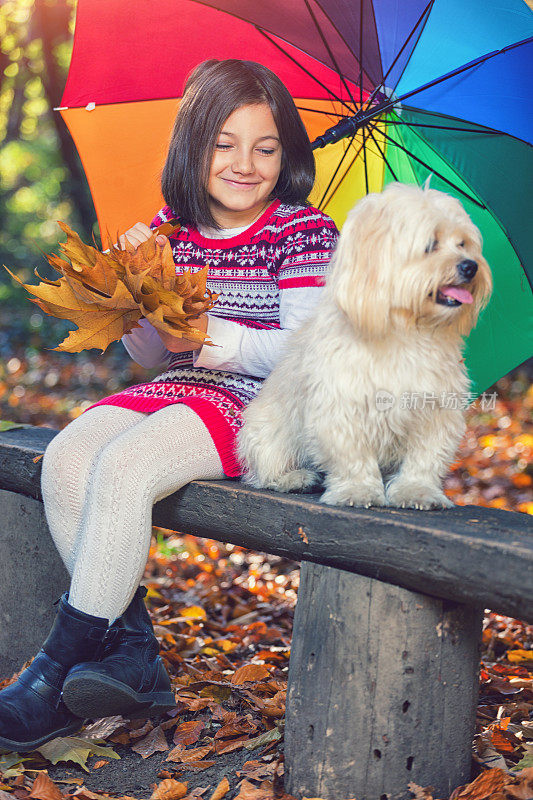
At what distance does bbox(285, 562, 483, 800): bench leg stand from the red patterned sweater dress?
2.36 ft

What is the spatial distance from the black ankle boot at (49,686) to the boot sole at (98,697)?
97 millimetres

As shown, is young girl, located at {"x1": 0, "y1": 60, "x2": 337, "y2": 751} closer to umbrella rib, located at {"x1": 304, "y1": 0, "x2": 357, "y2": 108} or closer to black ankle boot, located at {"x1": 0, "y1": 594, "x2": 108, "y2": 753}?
black ankle boot, located at {"x1": 0, "y1": 594, "x2": 108, "y2": 753}

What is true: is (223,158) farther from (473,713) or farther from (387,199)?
(473,713)

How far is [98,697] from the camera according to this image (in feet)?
7.47

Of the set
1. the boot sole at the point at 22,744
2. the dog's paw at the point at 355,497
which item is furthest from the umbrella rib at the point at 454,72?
the boot sole at the point at 22,744

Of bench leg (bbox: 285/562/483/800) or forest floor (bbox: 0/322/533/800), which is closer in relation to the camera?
bench leg (bbox: 285/562/483/800)

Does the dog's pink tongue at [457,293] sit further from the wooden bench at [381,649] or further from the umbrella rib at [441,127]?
the umbrella rib at [441,127]

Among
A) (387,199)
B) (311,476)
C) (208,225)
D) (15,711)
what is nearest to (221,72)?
(208,225)

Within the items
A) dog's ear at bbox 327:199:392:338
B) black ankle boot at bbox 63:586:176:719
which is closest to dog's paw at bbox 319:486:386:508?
dog's ear at bbox 327:199:392:338

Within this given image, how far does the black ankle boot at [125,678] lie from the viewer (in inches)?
89.1

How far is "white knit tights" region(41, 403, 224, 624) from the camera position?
7.83 ft

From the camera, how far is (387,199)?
2113mm

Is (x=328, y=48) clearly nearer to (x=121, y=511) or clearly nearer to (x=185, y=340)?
(x=185, y=340)

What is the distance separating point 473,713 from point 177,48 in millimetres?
2736
